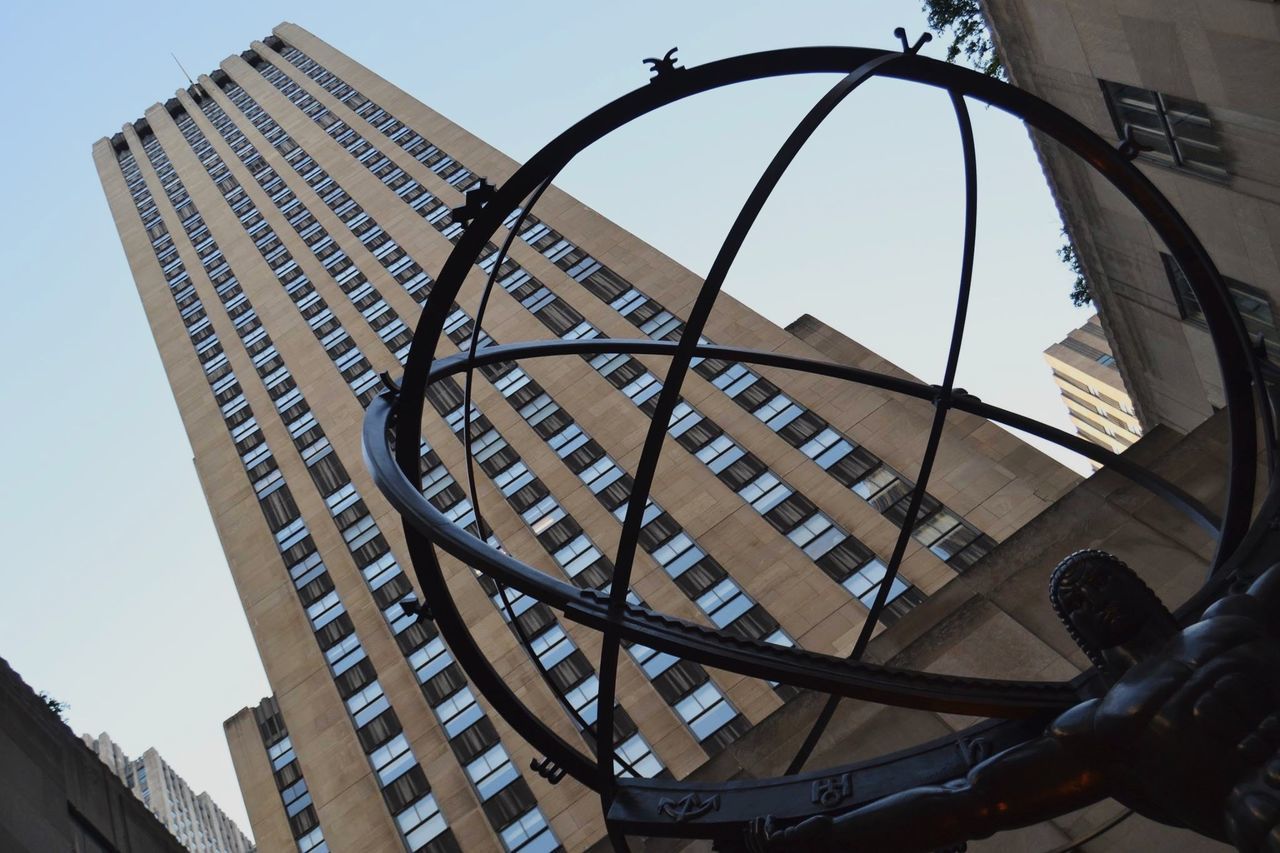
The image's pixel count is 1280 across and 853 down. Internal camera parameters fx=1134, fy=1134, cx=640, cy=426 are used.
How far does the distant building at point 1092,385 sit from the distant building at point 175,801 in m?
76.4

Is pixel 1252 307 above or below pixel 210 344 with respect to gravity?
below

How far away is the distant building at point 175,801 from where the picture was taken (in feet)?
313

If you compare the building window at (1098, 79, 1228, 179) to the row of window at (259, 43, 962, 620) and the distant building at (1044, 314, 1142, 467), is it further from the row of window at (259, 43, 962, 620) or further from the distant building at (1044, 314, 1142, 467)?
the distant building at (1044, 314, 1142, 467)

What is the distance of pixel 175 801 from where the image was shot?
3883 inches

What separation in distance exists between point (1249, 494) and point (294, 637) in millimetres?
33143

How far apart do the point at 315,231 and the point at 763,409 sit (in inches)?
1226

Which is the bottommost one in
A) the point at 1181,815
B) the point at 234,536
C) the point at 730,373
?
the point at 1181,815

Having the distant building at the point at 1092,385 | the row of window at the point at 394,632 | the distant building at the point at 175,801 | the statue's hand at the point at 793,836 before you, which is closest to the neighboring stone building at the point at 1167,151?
the statue's hand at the point at 793,836

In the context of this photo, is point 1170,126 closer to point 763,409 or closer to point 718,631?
point 718,631

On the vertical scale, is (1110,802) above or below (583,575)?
below

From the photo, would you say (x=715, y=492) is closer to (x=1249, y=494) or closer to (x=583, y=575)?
(x=583, y=575)

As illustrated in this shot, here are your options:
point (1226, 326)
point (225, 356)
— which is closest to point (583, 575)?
point (1226, 326)

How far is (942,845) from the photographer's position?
661 cm

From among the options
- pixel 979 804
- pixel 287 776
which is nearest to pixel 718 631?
pixel 979 804
